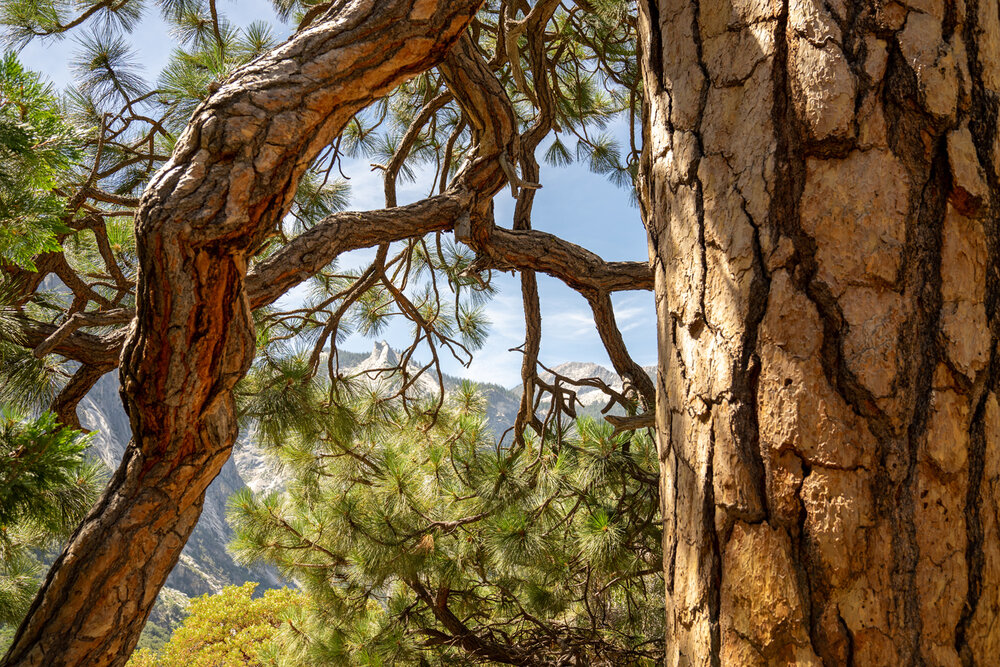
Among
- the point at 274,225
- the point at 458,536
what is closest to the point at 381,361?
the point at 458,536

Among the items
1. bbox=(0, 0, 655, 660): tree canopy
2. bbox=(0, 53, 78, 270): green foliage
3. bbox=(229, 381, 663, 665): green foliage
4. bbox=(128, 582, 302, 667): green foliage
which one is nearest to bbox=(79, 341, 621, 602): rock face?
bbox=(128, 582, 302, 667): green foliage

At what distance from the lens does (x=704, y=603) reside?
446 mm

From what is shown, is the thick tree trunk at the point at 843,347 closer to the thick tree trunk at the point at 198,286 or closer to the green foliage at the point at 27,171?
the thick tree trunk at the point at 198,286

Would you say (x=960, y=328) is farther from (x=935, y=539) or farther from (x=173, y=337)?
(x=173, y=337)

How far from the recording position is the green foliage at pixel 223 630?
6848 millimetres

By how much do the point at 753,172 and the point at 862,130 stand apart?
74 mm

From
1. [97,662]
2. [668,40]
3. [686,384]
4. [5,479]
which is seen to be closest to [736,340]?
[686,384]

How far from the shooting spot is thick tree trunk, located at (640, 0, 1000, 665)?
393 mm

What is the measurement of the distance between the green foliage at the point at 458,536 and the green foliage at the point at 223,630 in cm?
474

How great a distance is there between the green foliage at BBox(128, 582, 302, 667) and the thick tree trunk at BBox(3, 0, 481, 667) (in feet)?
21.3

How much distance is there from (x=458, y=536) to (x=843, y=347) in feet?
6.35

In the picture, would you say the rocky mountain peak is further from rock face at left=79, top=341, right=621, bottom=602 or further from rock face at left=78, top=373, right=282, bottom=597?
rock face at left=78, top=373, right=282, bottom=597

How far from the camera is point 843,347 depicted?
0.41 meters

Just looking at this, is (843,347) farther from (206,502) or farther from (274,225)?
(206,502)
